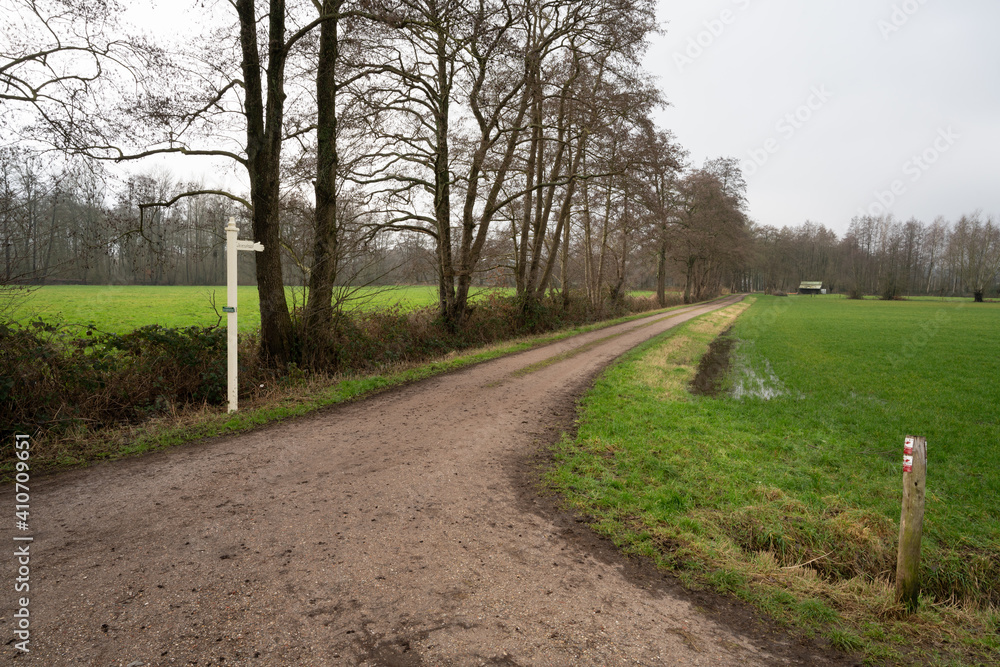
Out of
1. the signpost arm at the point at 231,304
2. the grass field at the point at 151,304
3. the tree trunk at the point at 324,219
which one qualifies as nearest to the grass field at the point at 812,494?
the signpost arm at the point at 231,304

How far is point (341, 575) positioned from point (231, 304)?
518cm

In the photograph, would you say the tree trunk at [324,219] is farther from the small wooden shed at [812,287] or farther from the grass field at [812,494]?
the small wooden shed at [812,287]

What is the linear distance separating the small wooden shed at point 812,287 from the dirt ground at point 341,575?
11332 cm

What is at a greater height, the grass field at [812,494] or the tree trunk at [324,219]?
the tree trunk at [324,219]

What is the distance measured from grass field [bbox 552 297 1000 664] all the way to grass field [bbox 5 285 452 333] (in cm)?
641

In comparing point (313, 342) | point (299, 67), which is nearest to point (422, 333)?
point (313, 342)

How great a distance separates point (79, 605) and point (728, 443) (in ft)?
24.1

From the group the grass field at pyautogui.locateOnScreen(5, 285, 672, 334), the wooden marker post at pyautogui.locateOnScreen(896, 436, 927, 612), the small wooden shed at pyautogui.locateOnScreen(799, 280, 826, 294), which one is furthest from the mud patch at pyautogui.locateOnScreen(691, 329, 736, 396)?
the small wooden shed at pyautogui.locateOnScreen(799, 280, 826, 294)

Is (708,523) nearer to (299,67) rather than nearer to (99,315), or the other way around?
(299,67)

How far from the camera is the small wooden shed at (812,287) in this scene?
322 ft

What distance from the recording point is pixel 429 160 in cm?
1435

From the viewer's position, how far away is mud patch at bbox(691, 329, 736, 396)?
11305 mm

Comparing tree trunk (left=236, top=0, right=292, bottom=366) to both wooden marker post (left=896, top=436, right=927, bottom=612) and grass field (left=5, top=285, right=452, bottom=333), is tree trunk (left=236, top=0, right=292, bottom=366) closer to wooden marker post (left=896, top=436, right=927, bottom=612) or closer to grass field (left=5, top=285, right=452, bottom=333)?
grass field (left=5, top=285, right=452, bottom=333)

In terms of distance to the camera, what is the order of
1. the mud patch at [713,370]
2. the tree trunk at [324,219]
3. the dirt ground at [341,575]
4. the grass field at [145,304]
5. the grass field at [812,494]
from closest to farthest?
the dirt ground at [341,575]
the grass field at [812,494]
the grass field at [145,304]
the tree trunk at [324,219]
the mud patch at [713,370]
